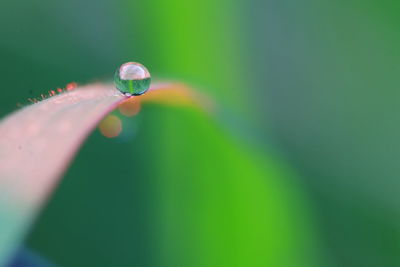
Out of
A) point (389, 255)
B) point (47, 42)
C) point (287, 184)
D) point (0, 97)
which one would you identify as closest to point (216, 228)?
point (287, 184)

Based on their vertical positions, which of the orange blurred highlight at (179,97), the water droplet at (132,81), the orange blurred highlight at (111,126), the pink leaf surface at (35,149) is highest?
the orange blurred highlight at (111,126)

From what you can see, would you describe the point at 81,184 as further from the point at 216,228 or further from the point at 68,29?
the point at 68,29

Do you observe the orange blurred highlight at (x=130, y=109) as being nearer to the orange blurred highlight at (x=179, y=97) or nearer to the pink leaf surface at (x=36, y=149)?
the orange blurred highlight at (x=179, y=97)

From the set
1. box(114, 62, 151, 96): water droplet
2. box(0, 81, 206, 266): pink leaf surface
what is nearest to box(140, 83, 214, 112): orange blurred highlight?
box(114, 62, 151, 96): water droplet

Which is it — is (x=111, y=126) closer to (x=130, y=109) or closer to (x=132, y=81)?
(x=130, y=109)

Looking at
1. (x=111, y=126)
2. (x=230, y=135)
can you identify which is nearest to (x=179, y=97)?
(x=230, y=135)

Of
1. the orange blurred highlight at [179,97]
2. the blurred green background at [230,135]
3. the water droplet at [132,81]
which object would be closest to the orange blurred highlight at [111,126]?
the blurred green background at [230,135]

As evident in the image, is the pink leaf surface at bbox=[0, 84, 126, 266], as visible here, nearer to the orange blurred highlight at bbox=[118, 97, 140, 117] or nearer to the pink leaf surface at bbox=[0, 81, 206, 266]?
the pink leaf surface at bbox=[0, 81, 206, 266]
